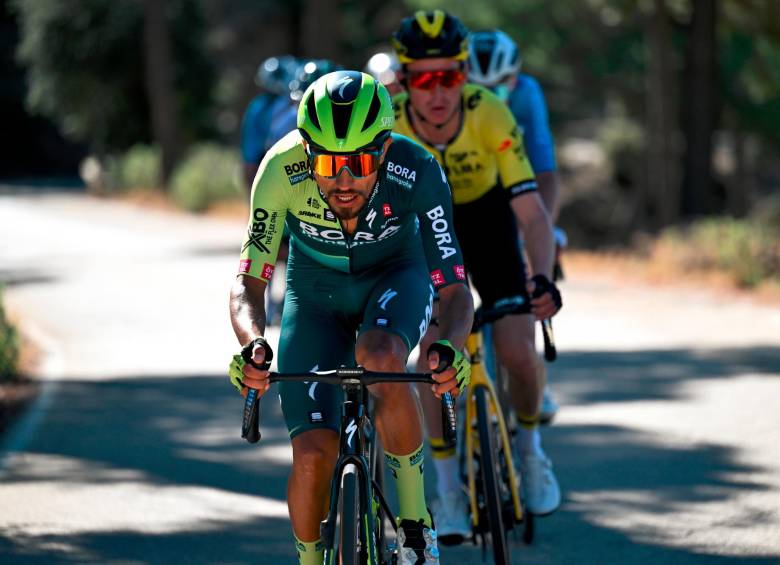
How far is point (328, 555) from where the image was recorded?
4.11m

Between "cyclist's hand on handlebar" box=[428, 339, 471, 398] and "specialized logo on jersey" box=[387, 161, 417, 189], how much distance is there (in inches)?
28.3

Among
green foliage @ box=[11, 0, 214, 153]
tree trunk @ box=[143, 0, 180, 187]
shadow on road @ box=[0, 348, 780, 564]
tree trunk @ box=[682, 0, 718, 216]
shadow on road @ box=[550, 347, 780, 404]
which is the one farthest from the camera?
green foliage @ box=[11, 0, 214, 153]

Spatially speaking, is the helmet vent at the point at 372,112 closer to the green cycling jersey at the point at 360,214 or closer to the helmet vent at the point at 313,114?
the helmet vent at the point at 313,114

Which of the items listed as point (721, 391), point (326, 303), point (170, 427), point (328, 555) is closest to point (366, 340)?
point (326, 303)

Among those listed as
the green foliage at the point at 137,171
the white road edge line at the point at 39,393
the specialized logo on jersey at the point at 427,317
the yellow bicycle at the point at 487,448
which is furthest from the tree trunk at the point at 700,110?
the green foliage at the point at 137,171

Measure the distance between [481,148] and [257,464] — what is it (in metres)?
2.63

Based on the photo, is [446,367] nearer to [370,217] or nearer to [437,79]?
[370,217]

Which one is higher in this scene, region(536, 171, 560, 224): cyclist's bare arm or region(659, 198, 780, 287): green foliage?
region(536, 171, 560, 224): cyclist's bare arm

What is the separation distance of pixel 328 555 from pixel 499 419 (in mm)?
1720

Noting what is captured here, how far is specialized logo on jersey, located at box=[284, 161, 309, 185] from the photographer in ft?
15.4

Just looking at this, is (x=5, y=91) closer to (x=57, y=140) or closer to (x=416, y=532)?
(x=57, y=140)

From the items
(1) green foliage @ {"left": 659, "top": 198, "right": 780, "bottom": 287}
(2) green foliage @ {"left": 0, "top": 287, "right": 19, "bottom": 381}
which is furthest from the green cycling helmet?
(1) green foliage @ {"left": 659, "top": 198, "right": 780, "bottom": 287}

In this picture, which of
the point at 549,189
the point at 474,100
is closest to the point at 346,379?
the point at 474,100

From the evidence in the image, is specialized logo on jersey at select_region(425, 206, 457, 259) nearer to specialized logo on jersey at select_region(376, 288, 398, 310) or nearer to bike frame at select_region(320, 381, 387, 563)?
specialized logo on jersey at select_region(376, 288, 398, 310)
